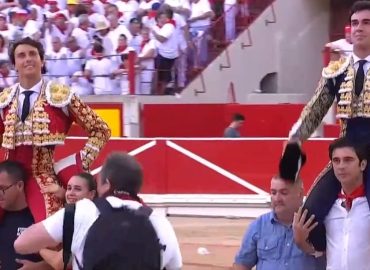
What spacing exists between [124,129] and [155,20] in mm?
1722

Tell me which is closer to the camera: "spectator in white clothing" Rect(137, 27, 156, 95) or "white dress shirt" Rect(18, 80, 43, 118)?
"white dress shirt" Rect(18, 80, 43, 118)

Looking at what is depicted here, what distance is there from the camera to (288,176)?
4.50 meters

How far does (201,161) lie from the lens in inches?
469

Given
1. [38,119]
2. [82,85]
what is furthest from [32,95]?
[82,85]

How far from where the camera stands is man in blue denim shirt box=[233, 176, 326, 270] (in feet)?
14.7

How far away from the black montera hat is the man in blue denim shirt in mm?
32

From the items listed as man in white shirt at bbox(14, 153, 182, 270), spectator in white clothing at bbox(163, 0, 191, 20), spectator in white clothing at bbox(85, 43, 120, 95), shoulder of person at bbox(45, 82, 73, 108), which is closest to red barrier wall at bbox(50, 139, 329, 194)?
spectator in white clothing at bbox(85, 43, 120, 95)

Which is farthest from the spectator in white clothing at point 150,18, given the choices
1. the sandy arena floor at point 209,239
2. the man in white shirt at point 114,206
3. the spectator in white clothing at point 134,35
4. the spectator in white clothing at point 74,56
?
the man in white shirt at point 114,206

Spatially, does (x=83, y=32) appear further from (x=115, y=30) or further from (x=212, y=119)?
(x=212, y=119)

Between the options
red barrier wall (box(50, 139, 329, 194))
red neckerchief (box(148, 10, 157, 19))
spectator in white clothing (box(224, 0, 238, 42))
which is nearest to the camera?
red barrier wall (box(50, 139, 329, 194))

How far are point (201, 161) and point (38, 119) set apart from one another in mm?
6931

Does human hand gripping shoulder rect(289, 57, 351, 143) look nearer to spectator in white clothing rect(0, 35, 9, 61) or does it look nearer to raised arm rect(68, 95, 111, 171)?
raised arm rect(68, 95, 111, 171)

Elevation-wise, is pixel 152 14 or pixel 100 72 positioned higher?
pixel 152 14

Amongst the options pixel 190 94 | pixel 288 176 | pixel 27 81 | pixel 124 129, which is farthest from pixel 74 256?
pixel 190 94
